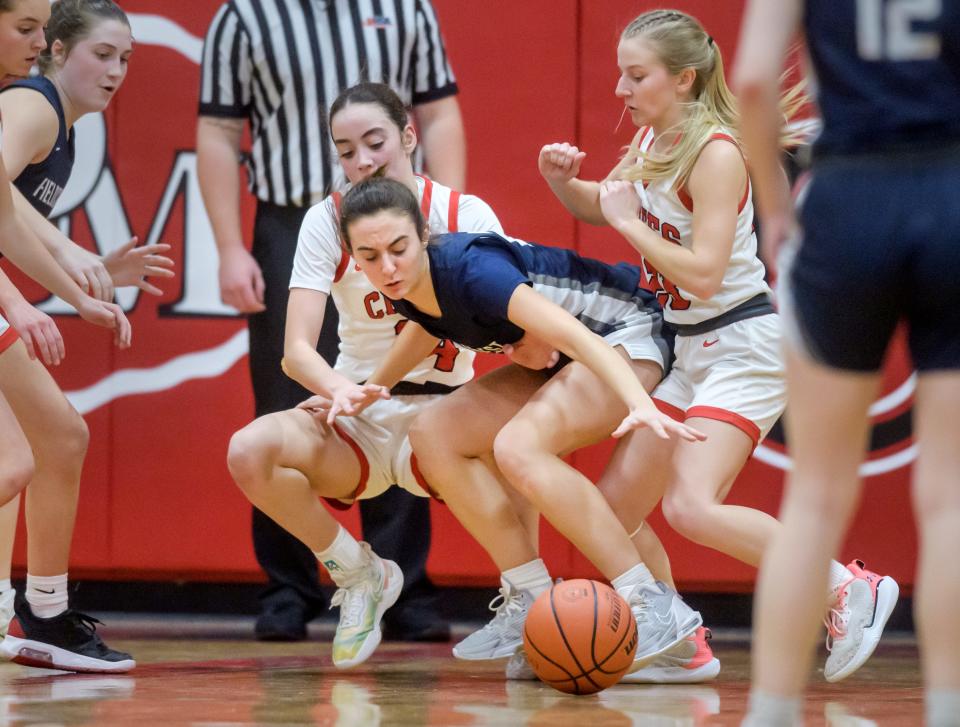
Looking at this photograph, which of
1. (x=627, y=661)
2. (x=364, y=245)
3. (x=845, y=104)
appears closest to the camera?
(x=845, y=104)

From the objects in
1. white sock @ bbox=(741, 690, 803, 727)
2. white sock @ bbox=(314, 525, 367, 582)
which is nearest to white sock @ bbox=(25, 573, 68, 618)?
white sock @ bbox=(314, 525, 367, 582)

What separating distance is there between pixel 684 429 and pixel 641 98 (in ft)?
3.81

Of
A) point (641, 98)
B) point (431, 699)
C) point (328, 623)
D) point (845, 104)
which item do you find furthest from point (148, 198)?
point (845, 104)

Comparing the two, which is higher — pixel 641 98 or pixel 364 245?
pixel 641 98

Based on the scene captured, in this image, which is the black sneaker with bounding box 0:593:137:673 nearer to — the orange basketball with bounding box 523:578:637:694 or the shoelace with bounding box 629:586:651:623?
the orange basketball with bounding box 523:578:637:694

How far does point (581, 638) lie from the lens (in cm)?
328

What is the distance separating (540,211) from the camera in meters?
5.30

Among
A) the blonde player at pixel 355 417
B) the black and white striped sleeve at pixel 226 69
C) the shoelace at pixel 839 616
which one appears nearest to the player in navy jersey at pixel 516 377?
the blonde player at pixel 355 417

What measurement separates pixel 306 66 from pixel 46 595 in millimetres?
1993

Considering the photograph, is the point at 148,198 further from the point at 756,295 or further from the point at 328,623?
the point at 756,295

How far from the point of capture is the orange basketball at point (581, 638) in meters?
3.29

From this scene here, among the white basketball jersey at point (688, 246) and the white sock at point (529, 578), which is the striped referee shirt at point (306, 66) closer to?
the white basketball jersey at point (688, 246)

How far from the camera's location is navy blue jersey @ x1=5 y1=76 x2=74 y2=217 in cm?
408

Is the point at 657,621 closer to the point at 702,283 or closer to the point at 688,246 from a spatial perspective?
the point at 702,283
